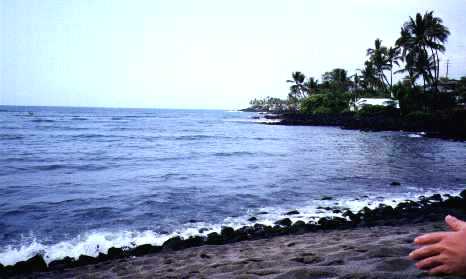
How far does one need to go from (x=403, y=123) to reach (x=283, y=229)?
4079cm

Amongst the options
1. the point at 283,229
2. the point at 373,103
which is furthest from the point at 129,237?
the point at 373,103

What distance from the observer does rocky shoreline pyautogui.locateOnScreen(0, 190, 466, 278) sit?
5.84 m

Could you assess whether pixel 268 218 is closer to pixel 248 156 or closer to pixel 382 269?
pixel 382 269

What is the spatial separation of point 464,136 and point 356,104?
32042mm

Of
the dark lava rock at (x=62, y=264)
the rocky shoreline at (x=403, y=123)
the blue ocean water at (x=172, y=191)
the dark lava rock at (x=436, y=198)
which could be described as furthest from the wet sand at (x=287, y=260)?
the rocky shoreline at (x=403, y=123)

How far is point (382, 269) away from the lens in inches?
143

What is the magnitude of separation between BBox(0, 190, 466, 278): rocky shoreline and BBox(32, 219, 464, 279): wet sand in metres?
0.26

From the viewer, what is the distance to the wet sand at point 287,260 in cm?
377

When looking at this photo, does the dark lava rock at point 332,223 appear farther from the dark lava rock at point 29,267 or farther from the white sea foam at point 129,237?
the dark lava rock at point 29,267

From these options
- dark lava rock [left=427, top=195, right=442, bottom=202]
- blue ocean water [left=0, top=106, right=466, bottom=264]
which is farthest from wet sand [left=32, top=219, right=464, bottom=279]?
dark lava rock [left=427, top=195, right=442, bottom=202]

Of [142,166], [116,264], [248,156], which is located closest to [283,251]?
[116,264]

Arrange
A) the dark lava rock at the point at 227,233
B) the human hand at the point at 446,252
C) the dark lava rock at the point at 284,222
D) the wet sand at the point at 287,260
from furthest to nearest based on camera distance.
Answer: the dark lava rock at the point at 284,222 → the dark lava rock at the point at 227,233 → the wet sand at the point at 287,260 → the human hand at the point at 446,252

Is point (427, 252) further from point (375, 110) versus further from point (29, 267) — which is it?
point (375, 110)

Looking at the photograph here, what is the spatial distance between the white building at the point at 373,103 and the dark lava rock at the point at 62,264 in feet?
174
